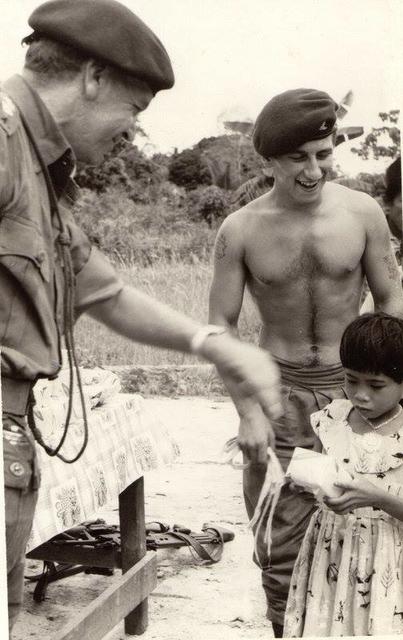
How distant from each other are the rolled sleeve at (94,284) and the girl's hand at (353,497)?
60cm

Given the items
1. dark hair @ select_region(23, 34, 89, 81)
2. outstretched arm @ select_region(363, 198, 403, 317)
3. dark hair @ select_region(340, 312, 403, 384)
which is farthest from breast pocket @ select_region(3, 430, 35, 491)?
outstretched arm @ select_region(363, 198, 403, 317)

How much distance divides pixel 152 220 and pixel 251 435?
2.03ft

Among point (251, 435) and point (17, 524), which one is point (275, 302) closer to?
point (251, 435)

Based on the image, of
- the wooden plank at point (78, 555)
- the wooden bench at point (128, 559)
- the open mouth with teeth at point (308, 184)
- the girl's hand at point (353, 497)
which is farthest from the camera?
the wooden plank at point (78, 555)

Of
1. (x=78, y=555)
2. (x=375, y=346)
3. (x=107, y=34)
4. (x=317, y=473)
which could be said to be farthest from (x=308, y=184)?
(x=78, y=555)

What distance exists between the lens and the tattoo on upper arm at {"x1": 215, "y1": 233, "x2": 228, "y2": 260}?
8.54 ft

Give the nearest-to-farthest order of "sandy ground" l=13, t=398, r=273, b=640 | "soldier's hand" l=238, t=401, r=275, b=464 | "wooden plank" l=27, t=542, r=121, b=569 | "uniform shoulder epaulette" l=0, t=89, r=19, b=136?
1. "uniform shoulder epaulette" l=0, t=89, r=19, b=136
2. "soldier's hand" l=238, t=401, r=275, b=464
3. "sandy ground" l=13, t=398, r=273, b=640
4. "wooden plank" l=27, t=542, r=121, b=569

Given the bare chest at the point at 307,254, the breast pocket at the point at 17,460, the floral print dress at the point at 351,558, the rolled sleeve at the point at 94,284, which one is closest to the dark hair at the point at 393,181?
the bare chest at the point at 307,254

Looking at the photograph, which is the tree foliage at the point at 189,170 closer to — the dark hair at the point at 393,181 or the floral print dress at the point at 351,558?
the dark hair at the point at 393,181

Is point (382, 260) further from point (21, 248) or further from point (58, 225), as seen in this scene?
point (21, 248)

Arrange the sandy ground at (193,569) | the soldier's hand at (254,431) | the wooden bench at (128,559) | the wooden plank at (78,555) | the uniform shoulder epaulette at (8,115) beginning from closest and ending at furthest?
the uniform shoulder epaulette at (8,115) < the soldier's hand at (254,431) < the wooden bench at (128,559) < the sandy ground at (193,569) < the wooden plank at (78,555)

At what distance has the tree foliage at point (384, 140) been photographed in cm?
235

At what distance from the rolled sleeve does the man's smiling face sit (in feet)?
2.52

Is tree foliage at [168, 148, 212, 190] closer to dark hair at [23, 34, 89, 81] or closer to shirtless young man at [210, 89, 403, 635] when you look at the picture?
shirtless young man at [210, 89, 403, 635]
